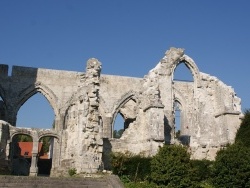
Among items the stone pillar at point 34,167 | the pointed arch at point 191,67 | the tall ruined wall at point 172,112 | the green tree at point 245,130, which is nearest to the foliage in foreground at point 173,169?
the tall ruined wall at point 172,112

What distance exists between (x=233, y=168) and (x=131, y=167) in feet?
12.6

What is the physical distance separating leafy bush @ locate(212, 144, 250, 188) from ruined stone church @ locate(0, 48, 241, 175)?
4.41 meters

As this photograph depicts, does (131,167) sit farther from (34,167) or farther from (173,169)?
(34,167)

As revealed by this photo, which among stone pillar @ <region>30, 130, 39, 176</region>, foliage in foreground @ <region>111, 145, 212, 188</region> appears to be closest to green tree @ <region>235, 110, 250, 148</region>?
foliage in foreground @ <region>111, 145, 212, 188</region>

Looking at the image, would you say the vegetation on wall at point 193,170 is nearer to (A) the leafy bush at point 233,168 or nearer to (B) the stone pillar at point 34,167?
(A) the leafy bush at point 233,168

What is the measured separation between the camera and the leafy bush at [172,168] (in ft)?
34.8

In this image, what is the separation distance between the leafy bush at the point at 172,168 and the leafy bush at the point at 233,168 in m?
0.84

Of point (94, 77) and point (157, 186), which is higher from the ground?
point (94, 77)

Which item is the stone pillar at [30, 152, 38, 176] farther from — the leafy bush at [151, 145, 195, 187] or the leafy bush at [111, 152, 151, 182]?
the leafy bush at [151, 145, 195, 187]

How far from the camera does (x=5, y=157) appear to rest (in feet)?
66.5

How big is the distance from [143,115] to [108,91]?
8.62m

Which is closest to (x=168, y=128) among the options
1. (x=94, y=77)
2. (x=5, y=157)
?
(x=94, y=77)

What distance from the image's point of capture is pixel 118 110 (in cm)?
2661

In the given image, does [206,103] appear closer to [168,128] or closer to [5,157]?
[168,128]
